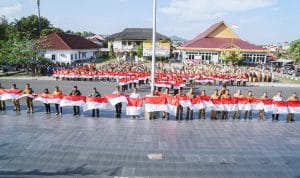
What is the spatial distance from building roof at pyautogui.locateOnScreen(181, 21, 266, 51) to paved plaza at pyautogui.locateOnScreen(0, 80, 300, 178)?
45.2m

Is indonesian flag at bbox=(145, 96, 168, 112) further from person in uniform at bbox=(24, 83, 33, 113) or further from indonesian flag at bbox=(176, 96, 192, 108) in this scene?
person in uniform at bbox=(24, 83, 33, 113)

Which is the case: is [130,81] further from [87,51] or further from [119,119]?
[87,51]

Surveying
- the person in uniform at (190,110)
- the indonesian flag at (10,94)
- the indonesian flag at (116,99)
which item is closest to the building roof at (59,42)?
the indonesian flag at (10,94)

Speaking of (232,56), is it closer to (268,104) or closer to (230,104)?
(268,104)

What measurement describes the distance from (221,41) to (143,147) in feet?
185

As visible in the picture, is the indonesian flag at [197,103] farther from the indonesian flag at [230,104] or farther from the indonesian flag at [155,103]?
the indonesian flag at [155,103]

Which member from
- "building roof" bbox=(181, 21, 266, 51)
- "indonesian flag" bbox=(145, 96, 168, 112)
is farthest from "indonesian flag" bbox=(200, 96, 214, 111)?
"building roof" bbox=(181, 21, 266, 51)

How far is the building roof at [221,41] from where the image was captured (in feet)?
201

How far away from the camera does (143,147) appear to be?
12.7 metres

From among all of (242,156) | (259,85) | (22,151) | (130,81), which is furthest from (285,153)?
(259,85)

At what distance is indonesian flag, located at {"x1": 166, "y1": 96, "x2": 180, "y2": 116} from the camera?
56.3ft

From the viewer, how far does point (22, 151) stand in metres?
11.9

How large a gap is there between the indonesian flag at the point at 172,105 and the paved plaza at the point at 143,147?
617 millimetres

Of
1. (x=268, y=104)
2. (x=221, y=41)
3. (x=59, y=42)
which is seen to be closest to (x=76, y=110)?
(x=268, y=104)
